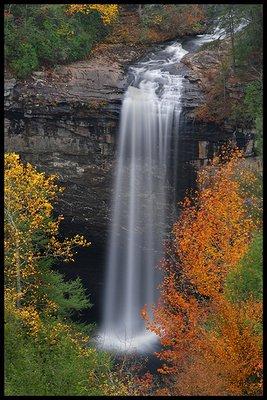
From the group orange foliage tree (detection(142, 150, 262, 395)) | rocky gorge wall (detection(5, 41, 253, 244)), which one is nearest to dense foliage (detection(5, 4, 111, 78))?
rocky gorge wall (detection(5, 41, 253, 244))

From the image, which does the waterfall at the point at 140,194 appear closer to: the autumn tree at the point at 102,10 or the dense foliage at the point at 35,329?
the autumn tree at the point at 102,10

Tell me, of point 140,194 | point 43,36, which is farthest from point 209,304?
point 43,36

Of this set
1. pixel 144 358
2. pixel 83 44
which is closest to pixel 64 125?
pixel 83 44

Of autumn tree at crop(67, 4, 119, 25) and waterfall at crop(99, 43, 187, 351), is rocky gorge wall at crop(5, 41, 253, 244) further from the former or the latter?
autumn tree at crop(67, 4, 119, 25)

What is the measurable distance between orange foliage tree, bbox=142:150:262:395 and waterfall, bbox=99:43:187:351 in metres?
1.11

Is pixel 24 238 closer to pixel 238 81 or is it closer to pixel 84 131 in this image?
pixel 84 131

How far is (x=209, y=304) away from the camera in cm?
2141

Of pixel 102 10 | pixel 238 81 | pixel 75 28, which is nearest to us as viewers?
pixel 238 81

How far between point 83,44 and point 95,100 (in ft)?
15.5

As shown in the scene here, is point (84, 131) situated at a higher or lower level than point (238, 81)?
lower

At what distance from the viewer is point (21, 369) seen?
14234mm

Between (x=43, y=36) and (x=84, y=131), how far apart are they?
6.37 metres

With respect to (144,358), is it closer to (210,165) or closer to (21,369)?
(21,369)

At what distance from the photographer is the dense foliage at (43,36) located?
1033 inches
